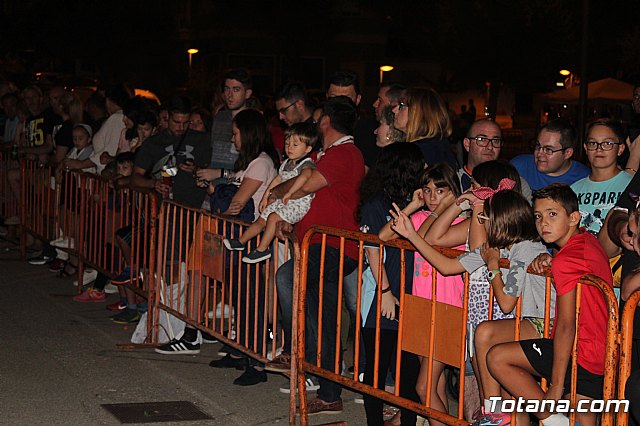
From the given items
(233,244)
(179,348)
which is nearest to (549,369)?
(233,244)

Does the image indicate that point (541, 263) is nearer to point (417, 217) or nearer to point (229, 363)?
point (417, 217)

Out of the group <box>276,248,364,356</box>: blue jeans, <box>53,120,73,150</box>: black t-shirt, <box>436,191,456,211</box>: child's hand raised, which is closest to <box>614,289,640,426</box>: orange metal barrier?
<box>436,191,456,211</box>: child's hand raised

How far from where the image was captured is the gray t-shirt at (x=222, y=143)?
9.54m

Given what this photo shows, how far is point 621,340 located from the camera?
478 cm

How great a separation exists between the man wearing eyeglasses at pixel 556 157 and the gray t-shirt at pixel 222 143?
10.6 ft

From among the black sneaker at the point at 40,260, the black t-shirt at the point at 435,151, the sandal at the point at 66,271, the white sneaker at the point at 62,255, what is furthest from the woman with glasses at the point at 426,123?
the black sneaker at the point at 40,260

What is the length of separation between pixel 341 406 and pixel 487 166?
218cm

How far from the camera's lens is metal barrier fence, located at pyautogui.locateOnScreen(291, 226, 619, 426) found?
15.8 feet

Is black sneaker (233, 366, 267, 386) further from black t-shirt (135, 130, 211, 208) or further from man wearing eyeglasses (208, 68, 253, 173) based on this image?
man wearing eyeglasses (208, 68, 253, 173)

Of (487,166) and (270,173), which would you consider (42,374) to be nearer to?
(270,173)

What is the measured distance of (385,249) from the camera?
6609 millimetres

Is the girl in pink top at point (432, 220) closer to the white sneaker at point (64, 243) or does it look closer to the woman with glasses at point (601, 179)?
the woman with glasses at point (601, 179)

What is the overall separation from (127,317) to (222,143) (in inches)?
78.6

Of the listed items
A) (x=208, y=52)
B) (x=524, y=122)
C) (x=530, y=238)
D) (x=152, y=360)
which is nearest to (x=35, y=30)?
(x=208, y=52)
